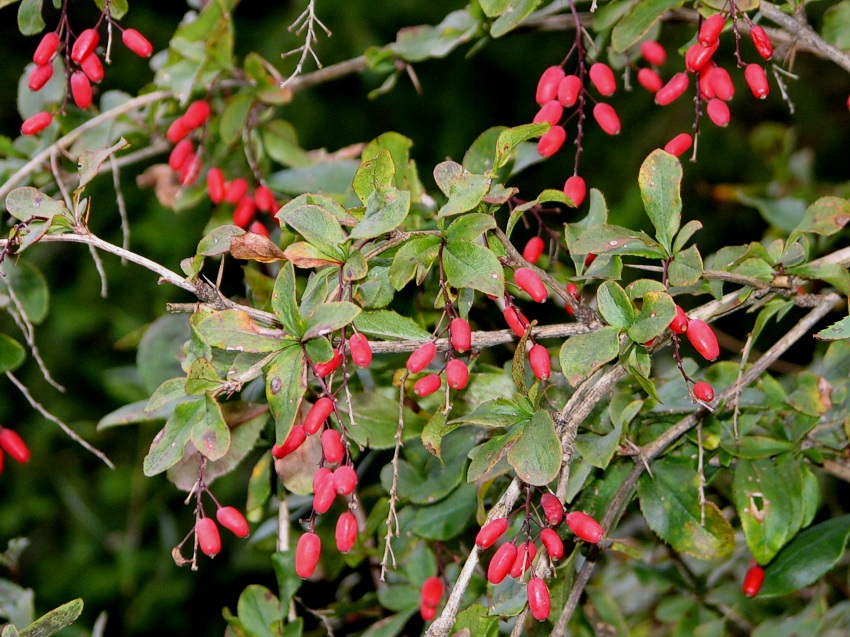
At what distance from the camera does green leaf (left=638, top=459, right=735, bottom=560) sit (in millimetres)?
1002

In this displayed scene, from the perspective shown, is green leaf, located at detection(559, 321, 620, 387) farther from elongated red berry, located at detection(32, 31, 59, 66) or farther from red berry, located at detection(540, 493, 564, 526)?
elongated red berry, located at detection(32, 31, 59, 66)

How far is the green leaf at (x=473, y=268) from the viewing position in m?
0.82

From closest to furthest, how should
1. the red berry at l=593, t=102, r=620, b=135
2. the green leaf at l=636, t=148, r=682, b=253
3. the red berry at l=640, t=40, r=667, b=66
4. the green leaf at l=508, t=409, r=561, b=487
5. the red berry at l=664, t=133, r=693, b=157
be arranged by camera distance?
the green leaf at l=508, t=409, r=561, b=487 < the green leaf at l=636, t=148, r=682, b=253 < the red berry at l=664, t=133, r=693, b=157 < the red berry at l=593, t=102, r=620, b=135 < the red berry at l=640, t=40, r=667, b=66

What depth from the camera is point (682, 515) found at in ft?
3.32

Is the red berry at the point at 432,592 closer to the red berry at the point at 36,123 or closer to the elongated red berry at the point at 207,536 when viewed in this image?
the elongated red berry at the point at 207,536

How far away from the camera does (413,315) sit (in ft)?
3.69

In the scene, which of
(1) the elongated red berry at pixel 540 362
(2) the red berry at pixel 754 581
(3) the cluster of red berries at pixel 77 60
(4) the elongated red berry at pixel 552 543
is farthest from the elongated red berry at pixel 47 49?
(2) the red berry at pixel 754 581

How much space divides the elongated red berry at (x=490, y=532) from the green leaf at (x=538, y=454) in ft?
0.15

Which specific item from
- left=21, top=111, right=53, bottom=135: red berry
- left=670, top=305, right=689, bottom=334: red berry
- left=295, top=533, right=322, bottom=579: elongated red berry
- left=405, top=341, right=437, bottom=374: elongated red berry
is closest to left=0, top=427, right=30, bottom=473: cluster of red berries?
left=21, top=111, right=53, bottom=135: red berry

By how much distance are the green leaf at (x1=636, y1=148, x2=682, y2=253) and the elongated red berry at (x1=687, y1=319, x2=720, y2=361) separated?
80 mm

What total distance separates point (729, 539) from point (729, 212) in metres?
2.11

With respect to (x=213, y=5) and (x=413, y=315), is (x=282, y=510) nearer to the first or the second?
(x=413, y=315)

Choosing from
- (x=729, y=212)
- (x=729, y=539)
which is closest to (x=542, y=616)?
(x=729, y=539)

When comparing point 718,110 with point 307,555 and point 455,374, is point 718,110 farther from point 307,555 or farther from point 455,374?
point 307,555
